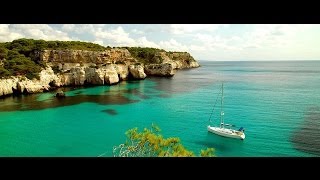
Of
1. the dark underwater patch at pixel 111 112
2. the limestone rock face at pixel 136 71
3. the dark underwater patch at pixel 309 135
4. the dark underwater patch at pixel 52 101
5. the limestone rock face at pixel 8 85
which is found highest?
the limestone rock face at pixel 136 71

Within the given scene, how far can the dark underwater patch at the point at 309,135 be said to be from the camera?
1198 cm

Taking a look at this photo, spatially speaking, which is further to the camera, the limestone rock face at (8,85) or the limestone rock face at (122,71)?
the limestone rock face at (122,71)

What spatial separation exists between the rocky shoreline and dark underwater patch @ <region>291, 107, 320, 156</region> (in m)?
17.1

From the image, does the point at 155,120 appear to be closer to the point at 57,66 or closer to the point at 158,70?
the point at 57,66

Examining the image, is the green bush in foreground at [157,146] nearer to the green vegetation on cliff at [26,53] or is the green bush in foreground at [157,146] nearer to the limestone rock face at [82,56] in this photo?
the green vegetation on cliff at [26,53]

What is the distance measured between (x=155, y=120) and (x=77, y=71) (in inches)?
499

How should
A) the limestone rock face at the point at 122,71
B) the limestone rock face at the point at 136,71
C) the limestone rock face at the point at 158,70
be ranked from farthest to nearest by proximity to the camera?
the limestone rock face at the point at 158,70
the limestone rock face at the point at 136,71
the limestone rock face at the point at 122,71

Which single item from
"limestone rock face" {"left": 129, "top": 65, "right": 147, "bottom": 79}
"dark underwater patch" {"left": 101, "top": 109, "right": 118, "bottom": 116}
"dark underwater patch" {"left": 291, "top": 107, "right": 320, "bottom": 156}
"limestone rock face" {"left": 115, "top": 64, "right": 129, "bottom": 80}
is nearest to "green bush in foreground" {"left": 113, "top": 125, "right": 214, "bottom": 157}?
"dark underwater patch" {"left": 291, "top": 107, "right": 320, "bottom": 156}

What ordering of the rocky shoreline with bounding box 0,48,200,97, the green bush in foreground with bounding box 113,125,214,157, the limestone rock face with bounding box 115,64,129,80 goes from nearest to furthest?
1. the green bush in foreground with bounding box 113,125,214,157
2. the rocky shoreline with bounding box 0,48,200,97
3. the limestone rock face with bounding box 115,64,129,80

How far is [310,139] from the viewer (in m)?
13.1

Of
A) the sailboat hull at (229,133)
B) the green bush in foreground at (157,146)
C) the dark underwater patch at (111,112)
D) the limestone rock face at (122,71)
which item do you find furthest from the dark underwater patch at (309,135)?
the limestone rock face at (122,71)

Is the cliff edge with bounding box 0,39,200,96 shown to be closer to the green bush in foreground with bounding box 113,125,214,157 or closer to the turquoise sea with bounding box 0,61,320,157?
the turquoise sea with bounding box 0,61,320,157

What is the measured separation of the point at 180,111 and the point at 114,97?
238 inches

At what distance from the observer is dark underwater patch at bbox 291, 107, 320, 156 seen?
12.0 m
